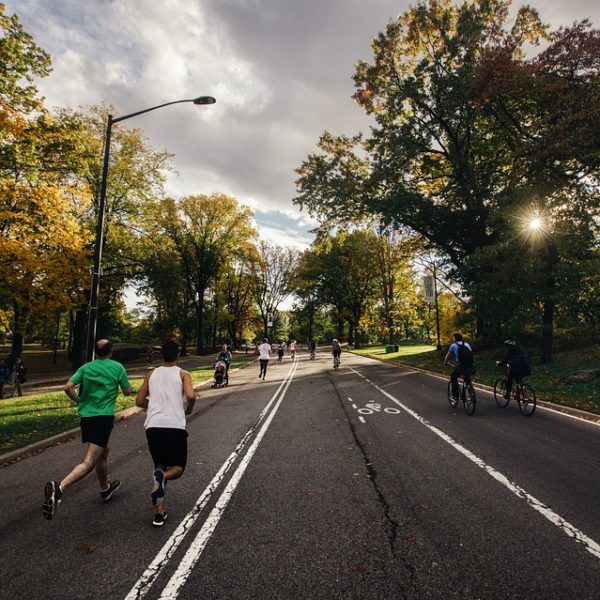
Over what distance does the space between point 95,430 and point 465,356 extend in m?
8.98

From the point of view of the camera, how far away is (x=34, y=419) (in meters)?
8.83

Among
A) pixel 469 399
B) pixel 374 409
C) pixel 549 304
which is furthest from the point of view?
pixel 549 304

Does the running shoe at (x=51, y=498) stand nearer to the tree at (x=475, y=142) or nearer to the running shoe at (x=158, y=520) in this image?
the running shoe at (x=158, y=520)

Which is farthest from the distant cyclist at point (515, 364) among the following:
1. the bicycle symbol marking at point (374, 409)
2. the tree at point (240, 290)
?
the tree at point (240, 290)

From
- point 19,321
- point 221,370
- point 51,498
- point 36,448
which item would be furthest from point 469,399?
point 19,321

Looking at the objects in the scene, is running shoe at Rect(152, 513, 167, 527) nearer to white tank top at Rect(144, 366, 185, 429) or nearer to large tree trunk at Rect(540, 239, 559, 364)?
white tank top at Rect(144, 366, 185, 429)

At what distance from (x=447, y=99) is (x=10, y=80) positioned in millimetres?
18817

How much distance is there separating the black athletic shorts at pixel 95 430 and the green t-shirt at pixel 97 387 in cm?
6

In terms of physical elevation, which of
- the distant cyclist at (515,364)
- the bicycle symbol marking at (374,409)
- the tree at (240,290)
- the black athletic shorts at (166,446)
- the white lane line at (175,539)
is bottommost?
the bicycle symbol marking at (374,409)

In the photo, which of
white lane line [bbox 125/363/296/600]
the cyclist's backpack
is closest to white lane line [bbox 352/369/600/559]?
the cyclist's backpack

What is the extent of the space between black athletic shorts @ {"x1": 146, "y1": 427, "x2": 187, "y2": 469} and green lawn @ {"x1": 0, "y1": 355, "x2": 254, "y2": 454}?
468 cm

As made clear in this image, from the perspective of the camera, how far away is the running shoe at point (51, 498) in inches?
140

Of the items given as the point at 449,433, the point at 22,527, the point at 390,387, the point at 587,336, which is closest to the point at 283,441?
the point at 449,433

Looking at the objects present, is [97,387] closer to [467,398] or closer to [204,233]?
[467,398]
